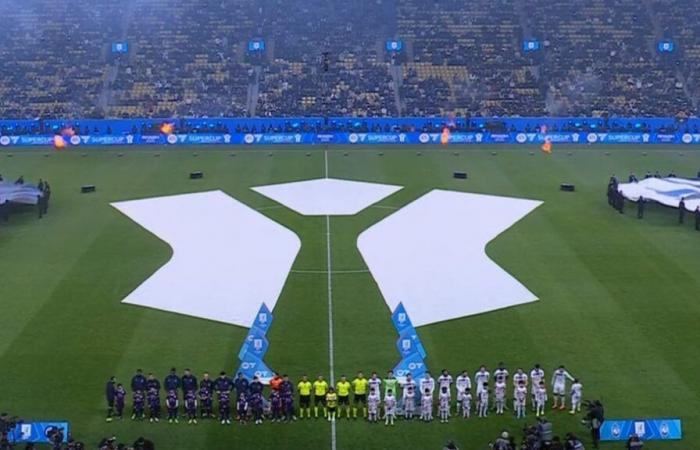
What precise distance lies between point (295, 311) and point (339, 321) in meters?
1.77

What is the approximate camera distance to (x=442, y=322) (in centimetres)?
3092

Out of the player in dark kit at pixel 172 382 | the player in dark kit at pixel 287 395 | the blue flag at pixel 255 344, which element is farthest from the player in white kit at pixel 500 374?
the player in dark kit at pixel 172 382

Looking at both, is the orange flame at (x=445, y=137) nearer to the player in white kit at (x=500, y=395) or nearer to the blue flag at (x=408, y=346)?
the blue flag at (x=408, y=346)

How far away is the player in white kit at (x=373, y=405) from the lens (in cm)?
2405

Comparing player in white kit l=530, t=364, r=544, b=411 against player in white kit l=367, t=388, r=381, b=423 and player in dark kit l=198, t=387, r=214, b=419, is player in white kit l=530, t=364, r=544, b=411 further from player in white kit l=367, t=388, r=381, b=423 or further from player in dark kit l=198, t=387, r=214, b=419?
player in dark kit l=198, t=387, r=214, b=419

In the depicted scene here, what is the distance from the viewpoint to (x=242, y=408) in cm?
2408

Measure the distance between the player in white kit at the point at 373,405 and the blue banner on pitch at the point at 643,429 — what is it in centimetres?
543

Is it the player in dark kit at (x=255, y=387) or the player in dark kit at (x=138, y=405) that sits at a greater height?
the player in dark kit at (x=255, y=387)

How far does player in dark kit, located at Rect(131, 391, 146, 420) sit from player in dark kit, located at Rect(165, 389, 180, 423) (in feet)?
2.10

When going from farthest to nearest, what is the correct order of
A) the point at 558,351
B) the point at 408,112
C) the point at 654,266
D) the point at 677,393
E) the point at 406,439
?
1. the point at 408,112
2. the point at 654,266
3. the point at 558,351
4. the point at 677,393
5. the point at 406,439

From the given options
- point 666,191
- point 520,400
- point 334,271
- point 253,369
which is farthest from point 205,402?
point 666,191

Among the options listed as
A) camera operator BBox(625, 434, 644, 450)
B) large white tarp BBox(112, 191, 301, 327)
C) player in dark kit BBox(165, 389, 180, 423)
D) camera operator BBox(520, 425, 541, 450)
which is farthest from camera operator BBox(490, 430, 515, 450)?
large white tarp BBox(112, 191, 301, 327)

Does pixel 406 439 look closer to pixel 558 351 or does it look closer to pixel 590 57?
pixel 558 351

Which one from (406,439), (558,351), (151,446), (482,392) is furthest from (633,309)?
(151,446)
